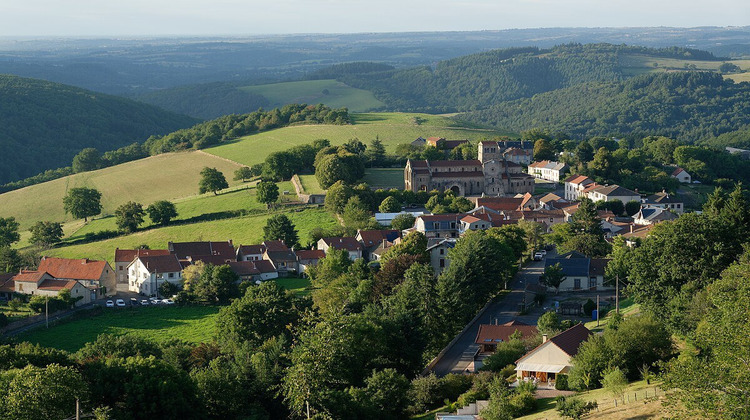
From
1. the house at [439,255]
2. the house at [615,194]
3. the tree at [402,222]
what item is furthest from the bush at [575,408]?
the house at [615,194]

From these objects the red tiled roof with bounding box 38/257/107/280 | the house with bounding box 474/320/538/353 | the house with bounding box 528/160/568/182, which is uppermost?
the house with bounding box 474/320/538/353

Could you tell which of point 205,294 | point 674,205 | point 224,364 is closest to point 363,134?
point 674,205

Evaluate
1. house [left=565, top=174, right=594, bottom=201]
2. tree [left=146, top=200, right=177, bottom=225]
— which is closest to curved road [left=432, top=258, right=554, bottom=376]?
house [left=565, top=174, right=594, bottom=201]

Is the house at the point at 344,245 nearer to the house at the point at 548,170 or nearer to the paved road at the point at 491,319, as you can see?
the paved road at the point at 491,319

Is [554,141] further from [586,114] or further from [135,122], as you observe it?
[135,122]

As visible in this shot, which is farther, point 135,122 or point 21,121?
point 135,122

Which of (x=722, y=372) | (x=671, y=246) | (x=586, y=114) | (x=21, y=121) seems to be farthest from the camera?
(x=586, y=114)

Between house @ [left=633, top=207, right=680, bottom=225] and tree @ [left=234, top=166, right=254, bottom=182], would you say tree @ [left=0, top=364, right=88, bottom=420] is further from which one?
tree @ [left=234, top=166, right=254, bottom=182]
